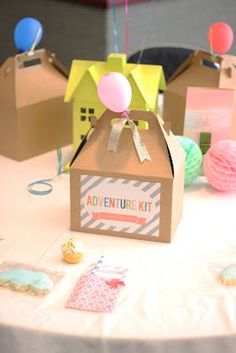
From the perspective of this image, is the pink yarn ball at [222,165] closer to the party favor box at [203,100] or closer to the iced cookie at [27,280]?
the party favor box at [203,100]

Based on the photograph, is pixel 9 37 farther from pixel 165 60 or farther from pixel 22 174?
pixel 22 174

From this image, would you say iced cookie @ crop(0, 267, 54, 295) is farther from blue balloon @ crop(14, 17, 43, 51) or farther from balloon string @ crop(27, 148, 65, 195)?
blue balloon @ crop(14, 17, 43, 51)

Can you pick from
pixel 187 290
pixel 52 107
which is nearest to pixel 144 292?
pixel 187 290

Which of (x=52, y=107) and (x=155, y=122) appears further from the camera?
(x=52, y=107)

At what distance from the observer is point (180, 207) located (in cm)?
127

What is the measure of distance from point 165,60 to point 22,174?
47.5 inches

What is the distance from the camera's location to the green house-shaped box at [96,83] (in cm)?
149

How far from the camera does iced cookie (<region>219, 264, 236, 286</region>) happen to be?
1.06 m

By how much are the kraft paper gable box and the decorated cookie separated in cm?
10

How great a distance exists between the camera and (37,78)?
63.7 inches

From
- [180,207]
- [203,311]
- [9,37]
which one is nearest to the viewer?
[203,311]

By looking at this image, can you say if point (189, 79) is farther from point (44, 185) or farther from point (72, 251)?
point (72, 251)

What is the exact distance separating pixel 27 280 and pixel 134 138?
13.4 inches

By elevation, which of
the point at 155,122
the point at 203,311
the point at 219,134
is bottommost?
the point at 203,311
